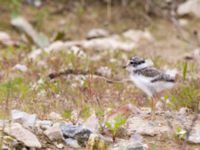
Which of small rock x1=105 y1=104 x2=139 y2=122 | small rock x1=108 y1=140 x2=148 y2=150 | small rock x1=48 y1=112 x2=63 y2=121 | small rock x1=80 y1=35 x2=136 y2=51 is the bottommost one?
small rock x1=108 y1=140 x2=148 y2=150

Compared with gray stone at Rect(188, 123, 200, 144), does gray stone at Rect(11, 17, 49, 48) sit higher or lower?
higher

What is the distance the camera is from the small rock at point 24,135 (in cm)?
426

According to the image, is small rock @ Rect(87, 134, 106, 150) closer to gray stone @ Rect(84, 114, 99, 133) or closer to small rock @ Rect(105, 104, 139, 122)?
gray stone @ Rect(84, 114, 99, 133)

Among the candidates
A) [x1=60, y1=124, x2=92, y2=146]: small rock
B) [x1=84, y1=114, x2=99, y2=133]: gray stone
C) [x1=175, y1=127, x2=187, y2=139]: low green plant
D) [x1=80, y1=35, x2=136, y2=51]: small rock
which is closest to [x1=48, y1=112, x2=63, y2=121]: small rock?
[x1=84, y1=114, x2=99, y2=133]: gray stone

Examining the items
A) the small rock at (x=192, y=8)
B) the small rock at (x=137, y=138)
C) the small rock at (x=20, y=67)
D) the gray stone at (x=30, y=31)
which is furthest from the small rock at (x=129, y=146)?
the small rock at (x=192, y=8)

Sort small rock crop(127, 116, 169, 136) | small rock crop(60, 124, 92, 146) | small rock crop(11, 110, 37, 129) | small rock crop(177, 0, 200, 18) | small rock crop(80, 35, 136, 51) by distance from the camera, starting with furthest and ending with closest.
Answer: small rock crop(177, 0, 200, 18) → small rock crop(80, 35, 136, 51) → small rock crop(127, 116, 169, 136) → small rock crop(11, 110, 37, 129) → small rock crop(60, 124, 92, 146)

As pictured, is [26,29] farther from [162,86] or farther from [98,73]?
[162,86]

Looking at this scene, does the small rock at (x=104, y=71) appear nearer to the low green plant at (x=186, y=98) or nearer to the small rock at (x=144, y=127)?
the low green plant at (x=186, y=98)

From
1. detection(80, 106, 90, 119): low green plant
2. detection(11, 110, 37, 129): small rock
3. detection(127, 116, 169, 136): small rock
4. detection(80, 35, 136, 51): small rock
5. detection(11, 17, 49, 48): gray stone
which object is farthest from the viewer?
detection(11, 17, 49, 48): gray stone

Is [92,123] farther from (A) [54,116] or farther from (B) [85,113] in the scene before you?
(A) [54,116]

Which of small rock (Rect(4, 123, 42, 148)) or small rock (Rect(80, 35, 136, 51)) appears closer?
small rock (Rect(4, 123, 42, 148))

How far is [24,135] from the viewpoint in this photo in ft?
14.1

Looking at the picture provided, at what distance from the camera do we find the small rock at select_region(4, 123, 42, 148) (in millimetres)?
4258

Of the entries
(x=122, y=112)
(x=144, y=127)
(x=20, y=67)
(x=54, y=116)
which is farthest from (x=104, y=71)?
(x=144, y=127)
